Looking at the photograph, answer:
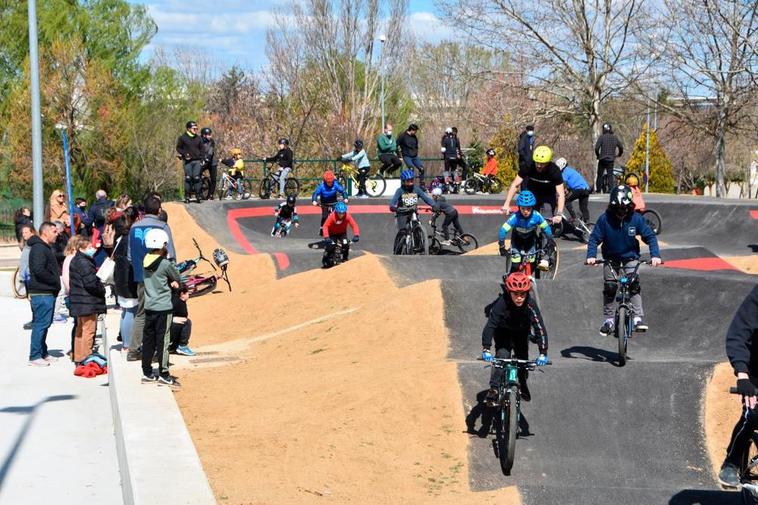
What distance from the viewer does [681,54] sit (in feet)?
117

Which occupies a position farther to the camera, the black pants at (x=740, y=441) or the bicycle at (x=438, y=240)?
the bicycle at (x=438, y=240)

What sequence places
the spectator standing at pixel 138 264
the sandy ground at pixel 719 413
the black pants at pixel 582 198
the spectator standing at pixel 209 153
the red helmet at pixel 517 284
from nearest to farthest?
the red helmet at pixel 517 284 → the sandy ground at pixel 719 413 → the spectator standing at pixel 138 264 → the black pants at pixel 582 198 → the spectator standing at pixel 209 153

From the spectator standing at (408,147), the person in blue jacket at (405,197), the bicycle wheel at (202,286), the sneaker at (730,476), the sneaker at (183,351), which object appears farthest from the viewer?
the spectator standing at (408,147)

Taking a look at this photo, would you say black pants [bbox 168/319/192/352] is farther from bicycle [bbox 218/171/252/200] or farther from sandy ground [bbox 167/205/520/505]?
bicycle [bbox 218/171/252/200]

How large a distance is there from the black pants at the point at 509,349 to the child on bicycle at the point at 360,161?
18.7 m

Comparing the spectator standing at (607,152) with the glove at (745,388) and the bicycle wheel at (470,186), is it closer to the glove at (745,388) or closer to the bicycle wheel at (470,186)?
the bicycle wheel at (470,186)

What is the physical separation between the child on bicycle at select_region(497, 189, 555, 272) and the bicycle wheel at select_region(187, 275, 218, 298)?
8460 mm

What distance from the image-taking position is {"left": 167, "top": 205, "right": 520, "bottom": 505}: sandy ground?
8141mm

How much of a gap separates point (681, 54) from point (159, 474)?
3286cm

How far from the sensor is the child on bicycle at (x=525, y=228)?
39.9 ft

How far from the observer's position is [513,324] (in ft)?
29.5

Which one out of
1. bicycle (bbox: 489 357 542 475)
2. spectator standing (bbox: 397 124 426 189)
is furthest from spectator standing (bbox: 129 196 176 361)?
spectator standing (bbox: 397 124 426 189)

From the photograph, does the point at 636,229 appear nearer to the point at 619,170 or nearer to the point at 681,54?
the point at 619,170

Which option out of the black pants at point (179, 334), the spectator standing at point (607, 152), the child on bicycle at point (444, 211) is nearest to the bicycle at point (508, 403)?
the black pants at point (179, 334)
